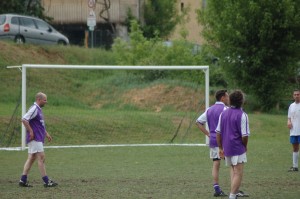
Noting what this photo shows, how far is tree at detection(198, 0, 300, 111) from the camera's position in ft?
106

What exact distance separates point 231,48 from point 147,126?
827cm

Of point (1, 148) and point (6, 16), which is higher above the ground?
point (6, 16)

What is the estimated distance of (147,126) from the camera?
26672 millimetres

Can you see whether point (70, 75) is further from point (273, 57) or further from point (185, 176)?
point (185, 176)

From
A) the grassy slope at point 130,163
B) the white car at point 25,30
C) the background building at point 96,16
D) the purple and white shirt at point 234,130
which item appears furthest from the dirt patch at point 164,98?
the background building at point 96,16

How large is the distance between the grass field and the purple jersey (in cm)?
97

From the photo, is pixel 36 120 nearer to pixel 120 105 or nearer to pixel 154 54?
pixel 120 105

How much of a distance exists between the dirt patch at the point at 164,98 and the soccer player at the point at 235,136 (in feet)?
47.5

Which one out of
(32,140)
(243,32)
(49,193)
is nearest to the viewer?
(49,193)

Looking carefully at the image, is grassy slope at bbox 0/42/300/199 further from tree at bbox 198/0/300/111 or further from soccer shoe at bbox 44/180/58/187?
tree at bbox 198/0/300/111

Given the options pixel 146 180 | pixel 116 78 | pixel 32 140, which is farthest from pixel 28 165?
pixel 116 78

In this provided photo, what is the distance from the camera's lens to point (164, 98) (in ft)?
92.7

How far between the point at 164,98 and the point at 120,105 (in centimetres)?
189

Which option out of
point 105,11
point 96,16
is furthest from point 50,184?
point 105,11
